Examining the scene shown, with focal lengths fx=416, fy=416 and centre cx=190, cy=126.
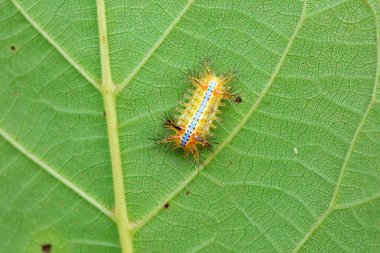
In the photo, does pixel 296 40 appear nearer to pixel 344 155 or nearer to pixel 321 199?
pixel 344 155

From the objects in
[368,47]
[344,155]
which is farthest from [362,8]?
[344,155]

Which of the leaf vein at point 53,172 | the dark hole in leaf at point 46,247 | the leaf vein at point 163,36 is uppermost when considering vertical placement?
the leaf vein at point 163,36

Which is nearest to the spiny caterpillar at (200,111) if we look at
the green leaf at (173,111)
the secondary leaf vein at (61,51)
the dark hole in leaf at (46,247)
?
the green leaf at (173,111)

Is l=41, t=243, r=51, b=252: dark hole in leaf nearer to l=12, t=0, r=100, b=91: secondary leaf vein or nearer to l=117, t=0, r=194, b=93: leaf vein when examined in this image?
l=12, t=0, r=100, b=91: secondary leaf vein

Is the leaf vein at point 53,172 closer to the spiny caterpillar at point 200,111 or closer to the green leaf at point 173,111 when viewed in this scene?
the green leaf at point 173,111

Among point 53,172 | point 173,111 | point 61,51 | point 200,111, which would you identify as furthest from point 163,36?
point 53,172

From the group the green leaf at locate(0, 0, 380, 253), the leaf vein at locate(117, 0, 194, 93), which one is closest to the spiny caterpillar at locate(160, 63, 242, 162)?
the green leaf at locate(0, 0, 380, 253)
